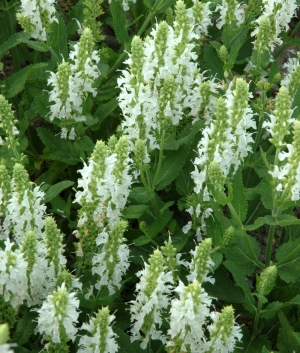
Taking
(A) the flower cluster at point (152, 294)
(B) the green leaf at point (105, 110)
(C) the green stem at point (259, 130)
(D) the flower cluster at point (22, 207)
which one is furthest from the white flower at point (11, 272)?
(C) the green stem at point (259, 130)

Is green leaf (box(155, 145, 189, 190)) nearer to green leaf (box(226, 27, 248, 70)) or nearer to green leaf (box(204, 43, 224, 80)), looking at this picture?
green leaf (box(226, 27, 248, 70))

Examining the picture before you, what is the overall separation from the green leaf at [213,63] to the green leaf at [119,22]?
2.09 feet

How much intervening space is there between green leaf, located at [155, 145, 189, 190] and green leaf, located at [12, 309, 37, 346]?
111 cm

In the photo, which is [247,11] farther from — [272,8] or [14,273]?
[14,273]

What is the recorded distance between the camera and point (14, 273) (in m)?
2.78

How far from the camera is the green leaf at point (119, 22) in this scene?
4.53m

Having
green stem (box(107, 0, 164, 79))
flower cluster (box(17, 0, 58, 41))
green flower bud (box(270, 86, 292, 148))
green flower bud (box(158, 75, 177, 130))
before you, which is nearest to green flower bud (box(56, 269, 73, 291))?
green flower bud (box(158, 75, 177, 130))

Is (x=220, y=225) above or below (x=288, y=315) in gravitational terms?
above

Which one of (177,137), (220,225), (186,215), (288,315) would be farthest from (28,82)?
(288,315)

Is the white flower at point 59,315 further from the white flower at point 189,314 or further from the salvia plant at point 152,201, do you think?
the white flower at point 189,314

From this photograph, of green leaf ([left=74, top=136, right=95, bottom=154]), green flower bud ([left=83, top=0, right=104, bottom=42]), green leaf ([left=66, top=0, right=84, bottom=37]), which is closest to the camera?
green leaf ([left=74, top=136, right=95, bottom=154])

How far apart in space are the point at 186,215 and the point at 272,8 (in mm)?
1730

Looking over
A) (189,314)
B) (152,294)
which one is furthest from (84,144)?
(189,314)

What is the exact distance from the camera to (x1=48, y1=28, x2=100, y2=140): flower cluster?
12.1 ft
